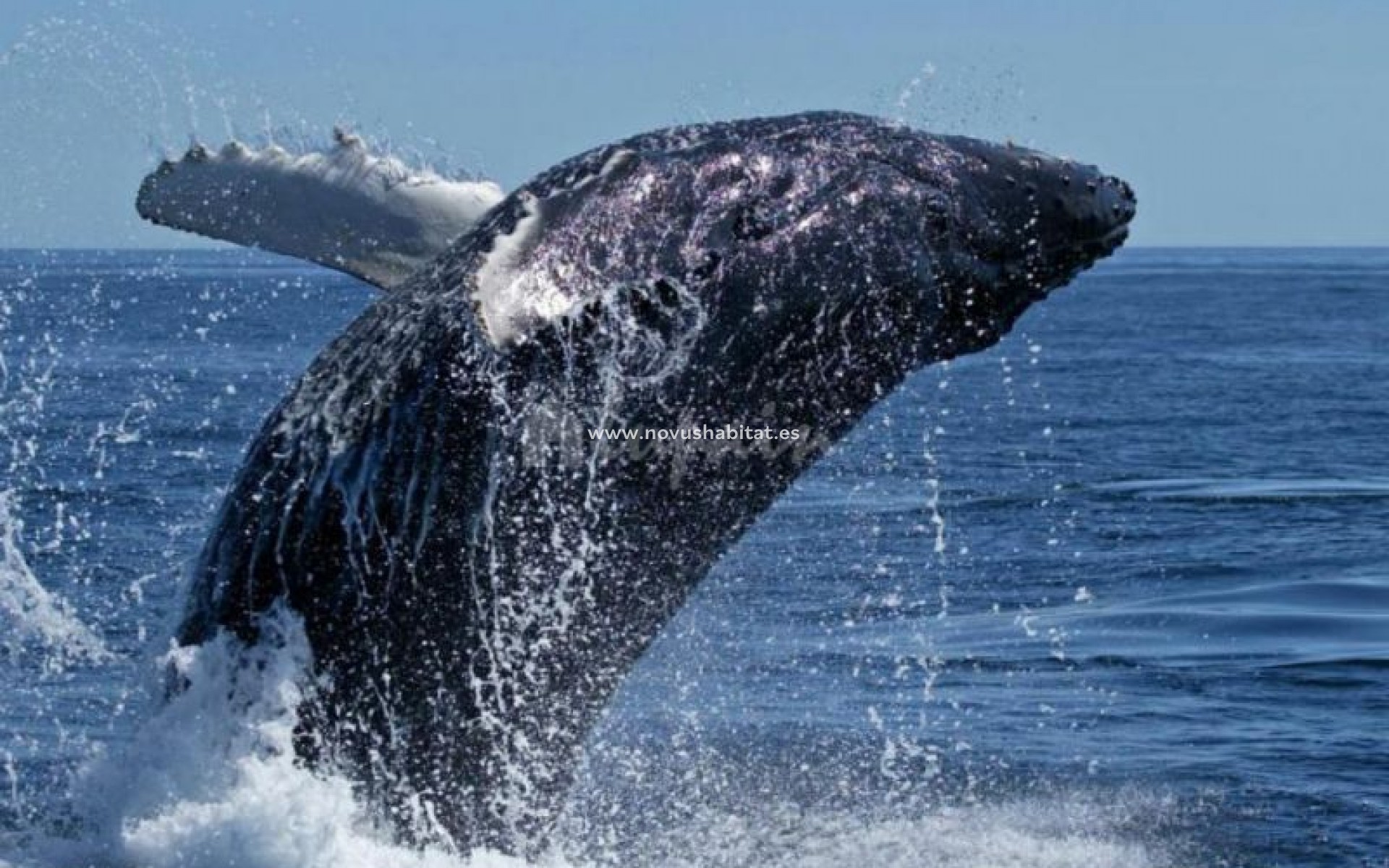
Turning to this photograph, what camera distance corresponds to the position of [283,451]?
7340 mm

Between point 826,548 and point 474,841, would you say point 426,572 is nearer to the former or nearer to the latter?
point 474,841

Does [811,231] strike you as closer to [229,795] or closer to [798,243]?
[798,243]

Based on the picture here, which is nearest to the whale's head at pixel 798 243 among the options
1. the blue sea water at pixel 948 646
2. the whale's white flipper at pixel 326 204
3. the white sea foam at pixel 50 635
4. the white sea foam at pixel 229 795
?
the whale's white flipper at pixel 326 204

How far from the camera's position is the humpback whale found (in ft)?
23.0

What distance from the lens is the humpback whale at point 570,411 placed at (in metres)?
7.01

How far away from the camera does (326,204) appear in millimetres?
8695

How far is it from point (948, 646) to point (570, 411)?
724 centimetres


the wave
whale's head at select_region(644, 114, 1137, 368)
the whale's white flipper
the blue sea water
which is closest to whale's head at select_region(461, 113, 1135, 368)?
whale's head at select_region(644, 114, 1137, 368)

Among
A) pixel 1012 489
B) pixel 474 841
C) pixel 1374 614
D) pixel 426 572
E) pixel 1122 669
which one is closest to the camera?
pixel 426 572

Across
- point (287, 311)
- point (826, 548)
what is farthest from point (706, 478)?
point (287, 311)

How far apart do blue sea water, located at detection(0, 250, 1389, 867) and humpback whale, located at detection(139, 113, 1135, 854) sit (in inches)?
26.3

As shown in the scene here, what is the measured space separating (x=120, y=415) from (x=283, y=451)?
19.4 m

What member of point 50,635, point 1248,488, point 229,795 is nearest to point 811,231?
point 229,795

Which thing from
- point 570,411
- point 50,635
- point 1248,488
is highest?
point 570,411
